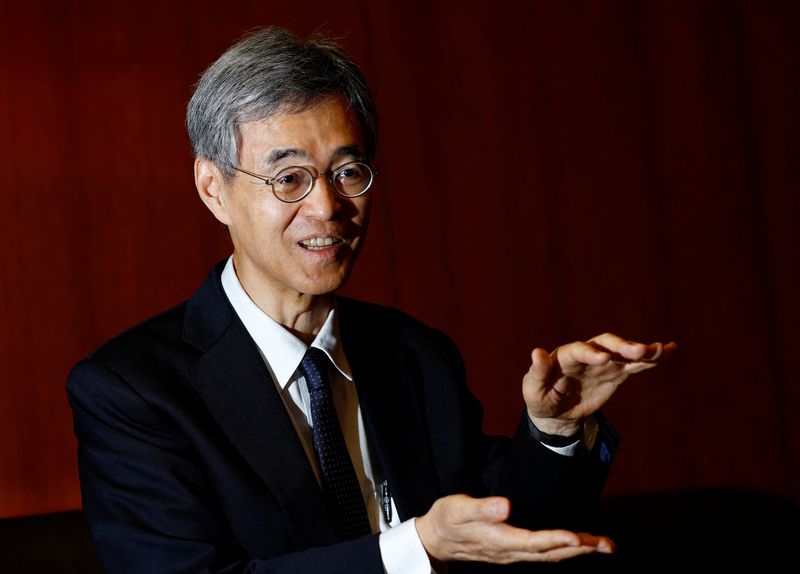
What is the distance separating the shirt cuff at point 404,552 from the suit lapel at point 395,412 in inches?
11.8

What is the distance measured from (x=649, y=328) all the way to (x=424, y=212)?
810mm

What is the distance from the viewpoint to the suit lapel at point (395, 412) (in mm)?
1720

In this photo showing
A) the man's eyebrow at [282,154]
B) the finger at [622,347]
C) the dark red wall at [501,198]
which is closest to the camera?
the finger at [622,347]

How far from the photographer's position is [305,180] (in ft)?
5.35

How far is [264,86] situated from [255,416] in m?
0.54

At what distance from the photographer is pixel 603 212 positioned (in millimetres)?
3025

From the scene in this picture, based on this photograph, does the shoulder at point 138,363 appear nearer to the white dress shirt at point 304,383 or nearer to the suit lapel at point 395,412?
the white dress shirt at point 304,383

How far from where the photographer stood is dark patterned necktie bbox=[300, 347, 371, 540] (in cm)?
163

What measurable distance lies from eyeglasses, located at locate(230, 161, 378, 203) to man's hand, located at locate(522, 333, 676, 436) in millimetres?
442

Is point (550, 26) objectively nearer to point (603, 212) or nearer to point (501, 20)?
point (501, 20)

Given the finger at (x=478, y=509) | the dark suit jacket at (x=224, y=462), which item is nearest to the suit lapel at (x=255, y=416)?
the dark suit jacket at (x=224, y=462)

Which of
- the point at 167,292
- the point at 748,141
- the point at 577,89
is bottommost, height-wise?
the point at 167,292

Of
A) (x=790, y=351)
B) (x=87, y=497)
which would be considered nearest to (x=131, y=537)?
(x=87, y=497)

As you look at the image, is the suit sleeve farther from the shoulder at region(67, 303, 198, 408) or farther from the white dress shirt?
the white dress shirt
